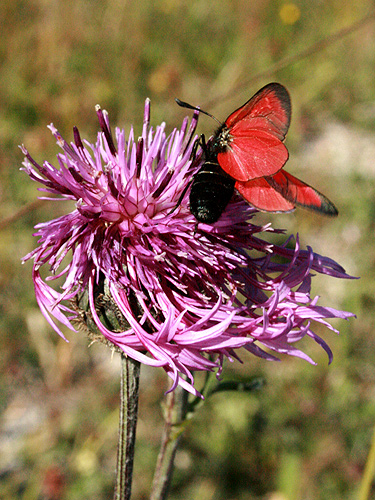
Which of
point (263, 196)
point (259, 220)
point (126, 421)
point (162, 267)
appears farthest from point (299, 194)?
point (259, 220)

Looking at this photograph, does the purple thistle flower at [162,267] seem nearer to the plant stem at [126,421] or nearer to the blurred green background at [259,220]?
the plant stem at [126,421]

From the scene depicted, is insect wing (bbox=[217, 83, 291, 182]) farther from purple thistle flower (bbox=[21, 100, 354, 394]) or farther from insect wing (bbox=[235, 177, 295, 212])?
purple thistle flower (bbox=[21, 100, 354, 394])

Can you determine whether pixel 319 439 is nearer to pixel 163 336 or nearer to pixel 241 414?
pixel 241 414

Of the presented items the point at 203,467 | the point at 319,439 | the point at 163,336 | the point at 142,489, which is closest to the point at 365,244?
the point at 319,439

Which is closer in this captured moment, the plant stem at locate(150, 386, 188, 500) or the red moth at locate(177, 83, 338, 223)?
the red moth at locate(177, 83, 338, 223)

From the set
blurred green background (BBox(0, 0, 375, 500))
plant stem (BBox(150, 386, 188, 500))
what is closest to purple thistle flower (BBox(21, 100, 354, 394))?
plant stem (BBox(150, 386, 188, 500))
